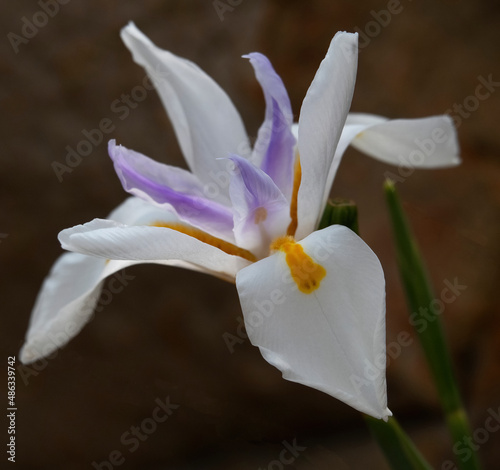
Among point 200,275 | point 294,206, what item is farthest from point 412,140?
point 200,275

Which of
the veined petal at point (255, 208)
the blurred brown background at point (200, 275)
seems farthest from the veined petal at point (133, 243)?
the blurred brown background at point (200, 275)

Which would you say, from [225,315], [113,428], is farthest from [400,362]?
[113,428]

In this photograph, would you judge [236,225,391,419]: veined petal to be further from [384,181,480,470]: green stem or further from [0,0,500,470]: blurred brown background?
[0,0,500,470]: blurred brown background

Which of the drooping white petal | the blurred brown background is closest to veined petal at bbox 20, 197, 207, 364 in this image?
the drooping white petal

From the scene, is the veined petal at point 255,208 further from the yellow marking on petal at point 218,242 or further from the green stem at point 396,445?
the green stem at point 396,445

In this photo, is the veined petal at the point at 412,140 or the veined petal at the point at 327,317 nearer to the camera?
the veined petal at the point at 327,317
